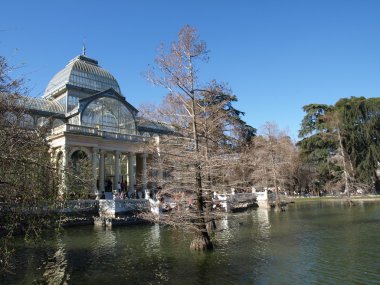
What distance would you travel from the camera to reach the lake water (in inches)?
393

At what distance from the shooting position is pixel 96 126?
37.0 metres

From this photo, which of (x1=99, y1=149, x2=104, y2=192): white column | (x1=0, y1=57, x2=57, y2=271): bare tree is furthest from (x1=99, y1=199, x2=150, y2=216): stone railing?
(x1=0, y1=57, x2=57, y2=271): bare tree

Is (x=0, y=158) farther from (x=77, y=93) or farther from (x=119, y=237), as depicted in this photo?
(x=77, y=93)

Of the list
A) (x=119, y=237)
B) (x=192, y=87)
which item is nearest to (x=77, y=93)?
(x=119, y=237)

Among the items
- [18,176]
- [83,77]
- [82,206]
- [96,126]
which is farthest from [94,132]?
[18,176]

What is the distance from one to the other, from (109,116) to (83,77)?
8.85 m

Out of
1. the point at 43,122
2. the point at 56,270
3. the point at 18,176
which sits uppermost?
the point at 43,122

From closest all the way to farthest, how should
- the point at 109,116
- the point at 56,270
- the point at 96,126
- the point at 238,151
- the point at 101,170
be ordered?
the point at 56,270
the point at 238,151
the point at 101,170
the point at 96,126
the point at 109,116

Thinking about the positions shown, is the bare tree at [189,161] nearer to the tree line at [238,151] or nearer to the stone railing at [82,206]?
the tree line at [238,151]

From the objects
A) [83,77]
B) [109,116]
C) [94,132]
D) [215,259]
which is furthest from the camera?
[83,77]

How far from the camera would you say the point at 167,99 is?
14.6 meters

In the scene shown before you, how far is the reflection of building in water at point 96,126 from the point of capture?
34000mm

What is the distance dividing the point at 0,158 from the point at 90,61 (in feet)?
145

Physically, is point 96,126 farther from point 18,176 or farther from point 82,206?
point 18,176
